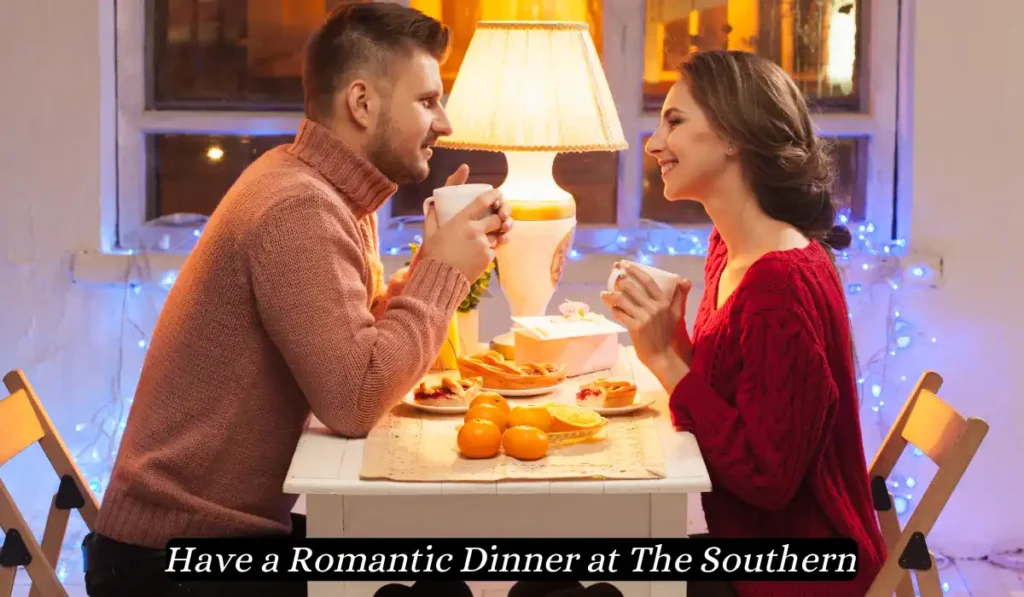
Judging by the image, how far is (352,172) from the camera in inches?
75.8

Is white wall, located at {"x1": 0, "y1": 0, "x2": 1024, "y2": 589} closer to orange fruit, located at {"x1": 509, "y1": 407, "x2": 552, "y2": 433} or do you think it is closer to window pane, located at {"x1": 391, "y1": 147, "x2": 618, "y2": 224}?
window pane, located at {"x1": 391, "y1": 147, "x2": 618, "y2": 224}

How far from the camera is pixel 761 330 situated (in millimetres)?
1810

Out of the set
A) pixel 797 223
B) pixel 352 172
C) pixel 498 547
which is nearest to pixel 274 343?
pixel 352 172

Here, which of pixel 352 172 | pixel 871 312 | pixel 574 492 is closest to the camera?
pixel 574 492

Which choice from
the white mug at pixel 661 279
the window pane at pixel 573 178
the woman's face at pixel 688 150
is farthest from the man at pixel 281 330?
the window pane at pixel 573 178

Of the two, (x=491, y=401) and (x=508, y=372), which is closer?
(x=491, y=401)

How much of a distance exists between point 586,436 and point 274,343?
450 millimetres

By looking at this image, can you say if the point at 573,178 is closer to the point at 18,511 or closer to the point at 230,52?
the point at 230,52

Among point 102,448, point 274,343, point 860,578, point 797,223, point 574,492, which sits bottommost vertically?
point 102,448

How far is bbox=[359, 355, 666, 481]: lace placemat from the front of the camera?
1.64 m

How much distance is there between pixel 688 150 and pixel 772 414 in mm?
466

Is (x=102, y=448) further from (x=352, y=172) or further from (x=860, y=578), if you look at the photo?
(x=860, y=578)

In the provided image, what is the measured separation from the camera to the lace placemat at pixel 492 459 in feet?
5.37

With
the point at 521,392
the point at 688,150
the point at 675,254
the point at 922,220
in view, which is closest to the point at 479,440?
the point at 521,392
